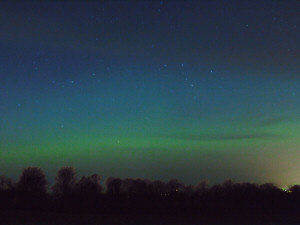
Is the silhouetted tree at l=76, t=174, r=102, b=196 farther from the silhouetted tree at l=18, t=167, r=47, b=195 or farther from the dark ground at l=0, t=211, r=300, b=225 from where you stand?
the dark ground at l=0, t=211, r=300, b=225

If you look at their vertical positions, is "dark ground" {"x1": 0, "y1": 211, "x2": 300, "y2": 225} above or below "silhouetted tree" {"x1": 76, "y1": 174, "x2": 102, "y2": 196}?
below

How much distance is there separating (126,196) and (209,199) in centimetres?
1388

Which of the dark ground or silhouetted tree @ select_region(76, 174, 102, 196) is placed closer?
the dark ground

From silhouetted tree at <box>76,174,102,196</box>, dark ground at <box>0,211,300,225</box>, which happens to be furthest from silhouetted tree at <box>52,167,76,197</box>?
dark ground at <box>0,211,300,225</box>

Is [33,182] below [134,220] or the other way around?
the other way around

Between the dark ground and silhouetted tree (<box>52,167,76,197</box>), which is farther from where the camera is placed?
silhouetted tree (<box>52,167,76,197</box>)

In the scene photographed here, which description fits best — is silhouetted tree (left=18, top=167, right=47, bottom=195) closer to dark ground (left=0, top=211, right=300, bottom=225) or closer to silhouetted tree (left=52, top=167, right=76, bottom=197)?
silhouetted tree (left=52, top=167, right=76, bottom=197)

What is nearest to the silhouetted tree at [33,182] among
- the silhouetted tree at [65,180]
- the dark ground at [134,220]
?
the silhouetted tree at [65,180]

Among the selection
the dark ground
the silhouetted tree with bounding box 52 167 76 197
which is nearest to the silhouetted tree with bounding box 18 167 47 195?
the silhouetted tree with bounding box 52 167 76 197

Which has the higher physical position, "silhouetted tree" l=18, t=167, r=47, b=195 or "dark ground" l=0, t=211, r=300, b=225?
"silhouetted tree" l=18, t=167, r=47, b=195

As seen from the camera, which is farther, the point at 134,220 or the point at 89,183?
the point at 89,183

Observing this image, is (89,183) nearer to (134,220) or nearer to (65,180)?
(65,180)

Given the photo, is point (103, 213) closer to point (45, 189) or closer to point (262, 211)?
point (262, 211)

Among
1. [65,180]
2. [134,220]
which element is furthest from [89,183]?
[134,220]
